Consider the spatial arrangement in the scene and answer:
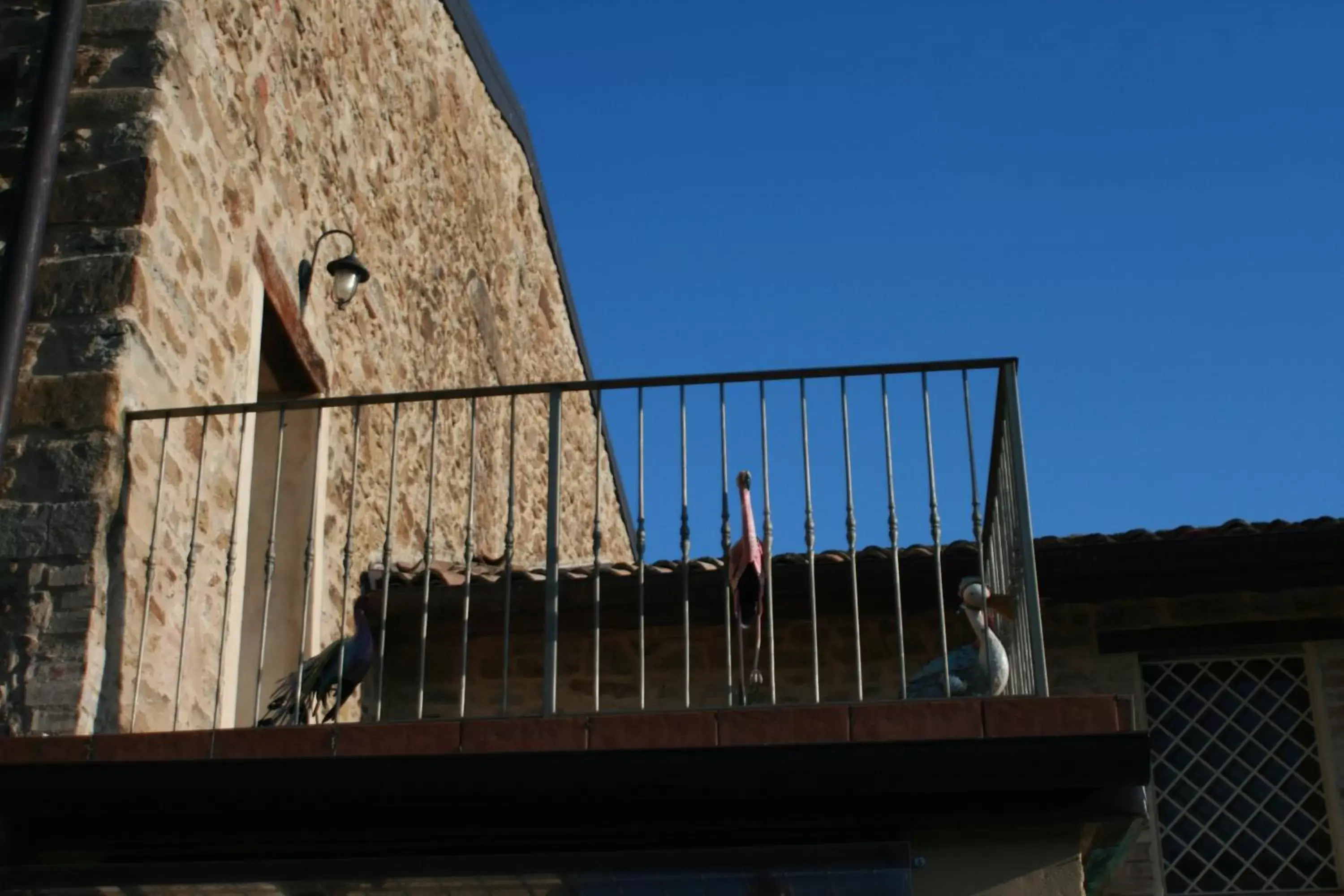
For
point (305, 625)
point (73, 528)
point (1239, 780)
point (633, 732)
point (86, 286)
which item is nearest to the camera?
point (633, 732)

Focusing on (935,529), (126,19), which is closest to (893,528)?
(935,529)

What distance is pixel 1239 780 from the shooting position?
787cm

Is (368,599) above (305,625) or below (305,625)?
above

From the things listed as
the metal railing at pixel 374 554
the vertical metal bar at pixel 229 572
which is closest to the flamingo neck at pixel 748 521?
the metal railing at pixel 374 554

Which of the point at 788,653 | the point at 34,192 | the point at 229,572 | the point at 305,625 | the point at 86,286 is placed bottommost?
the point at 305,625

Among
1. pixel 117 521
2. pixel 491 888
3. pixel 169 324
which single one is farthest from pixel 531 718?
pixel 169 324

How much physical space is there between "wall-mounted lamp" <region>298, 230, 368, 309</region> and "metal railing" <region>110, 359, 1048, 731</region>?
56 cm

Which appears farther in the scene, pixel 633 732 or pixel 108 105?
pixel 108 105

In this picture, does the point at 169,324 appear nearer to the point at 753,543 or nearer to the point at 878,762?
the point at 753,543

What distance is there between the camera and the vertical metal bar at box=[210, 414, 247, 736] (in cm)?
586

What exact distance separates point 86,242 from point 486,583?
2.48 meters

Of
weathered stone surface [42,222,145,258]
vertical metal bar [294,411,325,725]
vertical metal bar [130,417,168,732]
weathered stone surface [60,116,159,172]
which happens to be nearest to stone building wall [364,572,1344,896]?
vertical metal bar [294,411,325,725]

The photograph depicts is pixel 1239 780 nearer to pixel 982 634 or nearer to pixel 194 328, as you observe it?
pixel 982 634

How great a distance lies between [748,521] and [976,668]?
100 centimetres
